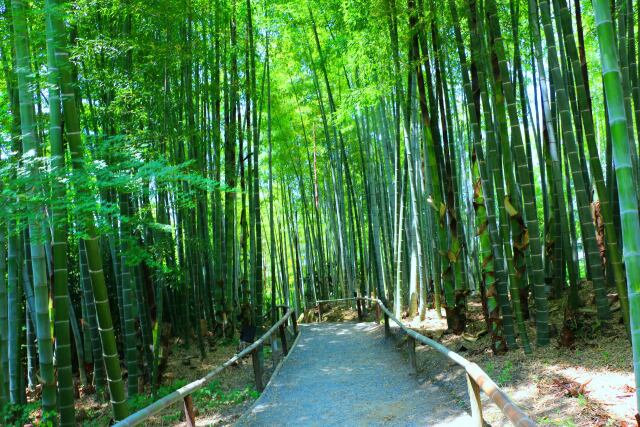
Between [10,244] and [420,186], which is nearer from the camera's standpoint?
[10,244]

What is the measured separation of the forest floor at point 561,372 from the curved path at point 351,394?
21cm

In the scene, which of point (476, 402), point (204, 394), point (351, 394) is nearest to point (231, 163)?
point (204, 394)

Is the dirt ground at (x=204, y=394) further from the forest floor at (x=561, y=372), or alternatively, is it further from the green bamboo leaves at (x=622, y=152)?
the green bamboo leaves at (x=622, y=152)

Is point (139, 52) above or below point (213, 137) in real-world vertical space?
above

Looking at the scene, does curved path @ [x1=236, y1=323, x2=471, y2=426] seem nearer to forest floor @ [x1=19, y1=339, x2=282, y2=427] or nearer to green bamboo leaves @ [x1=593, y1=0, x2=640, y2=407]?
forest floor @ [x1=19, y1=339, x2=282, y2=427]

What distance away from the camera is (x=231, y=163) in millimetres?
7512

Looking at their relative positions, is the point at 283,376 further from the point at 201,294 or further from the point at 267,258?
the point at 267,258

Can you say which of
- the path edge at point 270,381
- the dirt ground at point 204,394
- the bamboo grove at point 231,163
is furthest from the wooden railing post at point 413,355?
the dirt ground at point 204,394

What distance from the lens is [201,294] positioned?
27.9ft

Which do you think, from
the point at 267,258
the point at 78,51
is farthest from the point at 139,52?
the point at 267,258

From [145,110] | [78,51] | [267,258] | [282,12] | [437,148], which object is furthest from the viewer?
[267,258]

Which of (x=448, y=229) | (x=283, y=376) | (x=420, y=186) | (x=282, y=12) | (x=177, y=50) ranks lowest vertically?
(x=283, y=376)

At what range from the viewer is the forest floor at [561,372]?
312 cm

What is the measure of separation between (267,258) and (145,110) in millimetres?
14097
